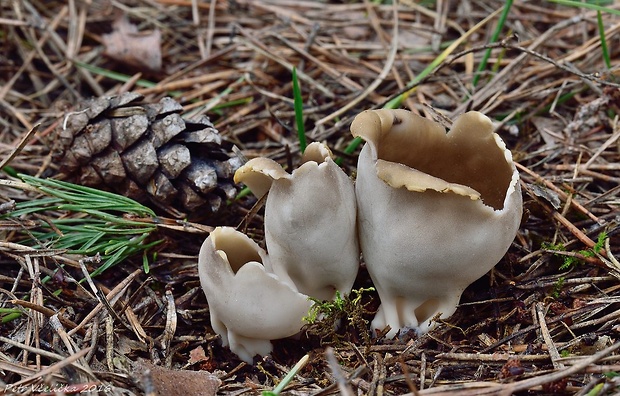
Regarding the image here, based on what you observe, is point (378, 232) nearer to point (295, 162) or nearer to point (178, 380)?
point (178, 380)

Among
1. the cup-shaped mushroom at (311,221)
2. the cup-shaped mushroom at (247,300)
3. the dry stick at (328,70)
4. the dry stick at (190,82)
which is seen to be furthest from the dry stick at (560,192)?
the dry stick at (190,82)

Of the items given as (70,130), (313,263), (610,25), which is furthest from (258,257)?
(610,25)

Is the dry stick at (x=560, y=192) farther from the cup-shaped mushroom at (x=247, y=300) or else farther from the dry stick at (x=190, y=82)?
the dry stick at (x=190, y=82)

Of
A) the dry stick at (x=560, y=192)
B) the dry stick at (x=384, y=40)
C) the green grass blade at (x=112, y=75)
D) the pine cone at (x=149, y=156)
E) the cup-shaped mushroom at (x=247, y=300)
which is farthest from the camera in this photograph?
the green grass blade at (x=112, y=75)

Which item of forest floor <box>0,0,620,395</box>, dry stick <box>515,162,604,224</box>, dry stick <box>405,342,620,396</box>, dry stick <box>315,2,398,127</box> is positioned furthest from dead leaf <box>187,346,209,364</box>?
dry stick <box>515,162,604,224</box>

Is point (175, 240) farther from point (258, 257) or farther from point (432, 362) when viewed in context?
point (432, 362)

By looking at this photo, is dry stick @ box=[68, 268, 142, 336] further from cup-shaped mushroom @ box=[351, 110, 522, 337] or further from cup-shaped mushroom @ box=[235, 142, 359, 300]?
cup-shaped mushroom @ box=[351, 110, 522, 337]
